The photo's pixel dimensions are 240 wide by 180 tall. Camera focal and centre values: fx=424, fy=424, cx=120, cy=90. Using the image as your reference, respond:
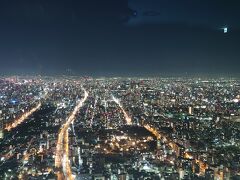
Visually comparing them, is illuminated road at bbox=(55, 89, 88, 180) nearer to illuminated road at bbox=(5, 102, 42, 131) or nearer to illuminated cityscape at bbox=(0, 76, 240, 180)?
illuminated cityscape at bbox=(0, 76, 240, 180)

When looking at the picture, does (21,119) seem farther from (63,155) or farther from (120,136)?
(63,155)

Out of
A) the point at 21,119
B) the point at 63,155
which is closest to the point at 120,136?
the point at 63,155

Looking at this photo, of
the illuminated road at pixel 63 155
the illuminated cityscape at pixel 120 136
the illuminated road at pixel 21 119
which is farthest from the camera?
the illuminated road at pixel 21 119

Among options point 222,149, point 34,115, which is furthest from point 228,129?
point 34,115

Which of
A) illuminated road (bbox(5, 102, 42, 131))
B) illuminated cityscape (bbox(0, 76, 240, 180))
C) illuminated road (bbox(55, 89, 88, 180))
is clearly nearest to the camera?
illuminated road (bbox(55, 89, 88, 180))

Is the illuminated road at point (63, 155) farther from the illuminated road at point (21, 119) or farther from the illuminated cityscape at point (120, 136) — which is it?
the illuminated road at point (21, 119)

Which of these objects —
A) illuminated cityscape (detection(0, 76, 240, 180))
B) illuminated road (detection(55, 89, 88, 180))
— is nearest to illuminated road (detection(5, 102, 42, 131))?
illuminated cityscape (detection(0, 76, 240, 180))

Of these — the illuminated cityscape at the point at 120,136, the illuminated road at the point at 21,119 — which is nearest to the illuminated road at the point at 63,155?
the illuminated cityscape at the point at 120,136

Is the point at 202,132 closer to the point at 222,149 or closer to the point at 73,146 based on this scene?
the point at 222,149

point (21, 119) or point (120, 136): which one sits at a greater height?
point (21, 119)
